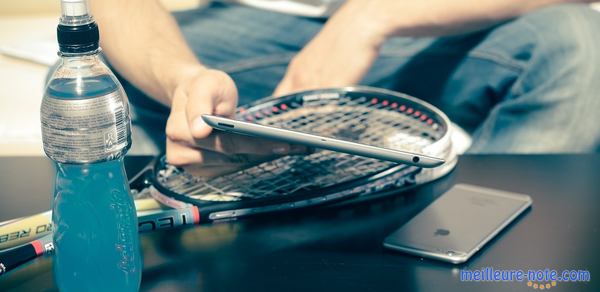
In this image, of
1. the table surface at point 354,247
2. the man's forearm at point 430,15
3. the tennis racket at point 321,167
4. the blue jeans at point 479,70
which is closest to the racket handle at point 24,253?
the table surface at point 354,247

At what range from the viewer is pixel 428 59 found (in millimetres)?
1308

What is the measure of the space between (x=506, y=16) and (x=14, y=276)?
833mm

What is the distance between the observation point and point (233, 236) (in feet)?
2.58

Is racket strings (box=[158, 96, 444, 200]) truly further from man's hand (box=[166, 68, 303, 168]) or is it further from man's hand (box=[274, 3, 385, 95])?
man's hand (box=[274, 3, 385, 95])

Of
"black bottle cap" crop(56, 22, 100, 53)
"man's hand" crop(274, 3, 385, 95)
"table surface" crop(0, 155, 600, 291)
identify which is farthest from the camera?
"man's hand" crop(274, 3, 385, 95)

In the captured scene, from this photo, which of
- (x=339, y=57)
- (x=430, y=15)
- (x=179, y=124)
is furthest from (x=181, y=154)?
(x=430, y=15)

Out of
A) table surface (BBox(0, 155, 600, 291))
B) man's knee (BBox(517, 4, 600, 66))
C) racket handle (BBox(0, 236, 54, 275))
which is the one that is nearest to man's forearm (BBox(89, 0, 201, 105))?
table surface (BBox(0, 155, 600, 291))

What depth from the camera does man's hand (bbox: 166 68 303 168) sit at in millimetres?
824

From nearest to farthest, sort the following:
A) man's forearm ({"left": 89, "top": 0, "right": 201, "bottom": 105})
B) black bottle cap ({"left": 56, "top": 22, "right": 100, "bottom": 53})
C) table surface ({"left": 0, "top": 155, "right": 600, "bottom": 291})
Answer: black bottle cap ({"left": 56, "top": 22, "right": 100, "bottom": 53}), table surface ({"left": 0, "top": 155, "right": 600, "bottom": 291}), man's forearm ({"left": 89, "top": 0, "right": 201, "bottom": 105})

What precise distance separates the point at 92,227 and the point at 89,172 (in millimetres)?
40

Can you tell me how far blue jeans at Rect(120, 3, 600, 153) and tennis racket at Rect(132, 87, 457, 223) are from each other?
210mm

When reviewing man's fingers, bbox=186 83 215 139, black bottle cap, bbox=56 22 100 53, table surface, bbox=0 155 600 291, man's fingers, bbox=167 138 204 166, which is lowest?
table surface, bbox=0 155 600 291

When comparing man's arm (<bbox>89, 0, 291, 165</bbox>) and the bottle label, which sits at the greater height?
the bottle label

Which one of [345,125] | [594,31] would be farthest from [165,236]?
[594,31]
